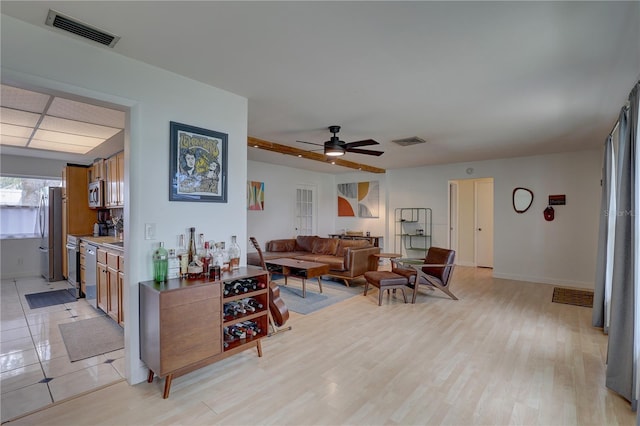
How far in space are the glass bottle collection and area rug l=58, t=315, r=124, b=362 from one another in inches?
49.3

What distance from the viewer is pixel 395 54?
2.33 metres

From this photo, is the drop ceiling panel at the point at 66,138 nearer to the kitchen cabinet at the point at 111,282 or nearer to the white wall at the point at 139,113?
the kitchen cabinet at the point at 111,282

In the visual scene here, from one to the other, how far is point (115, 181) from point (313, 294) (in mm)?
3392

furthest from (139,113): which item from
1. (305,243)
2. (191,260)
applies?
(305,243)

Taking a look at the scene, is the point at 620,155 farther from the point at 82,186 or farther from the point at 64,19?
the point at 82,186

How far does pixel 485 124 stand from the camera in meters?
4.07

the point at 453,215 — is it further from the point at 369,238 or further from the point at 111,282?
the point at 111,282

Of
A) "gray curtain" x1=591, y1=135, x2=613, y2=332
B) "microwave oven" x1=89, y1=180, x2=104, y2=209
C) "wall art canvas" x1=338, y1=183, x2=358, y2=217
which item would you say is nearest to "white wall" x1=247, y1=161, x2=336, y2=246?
"wall art canvas" x1=338, y1=183, x2=358, y2=217

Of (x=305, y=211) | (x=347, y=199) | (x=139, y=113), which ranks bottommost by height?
(x=305, y=211)

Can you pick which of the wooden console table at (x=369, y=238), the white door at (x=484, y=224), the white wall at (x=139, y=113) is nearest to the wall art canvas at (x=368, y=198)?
the wooden console table at (x=369, y=238)

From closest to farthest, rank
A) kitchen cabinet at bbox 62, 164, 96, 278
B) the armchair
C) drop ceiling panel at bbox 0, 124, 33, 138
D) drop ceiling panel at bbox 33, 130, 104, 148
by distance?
drop ceiling panel at bbox 0, 124, 33, 138 < drop ceiling panel at bbox 33, 130, 104, 148 < the armchair < kitchen cabinet at bbox 62, 164, 96, 278

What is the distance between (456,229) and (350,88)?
19.8ft

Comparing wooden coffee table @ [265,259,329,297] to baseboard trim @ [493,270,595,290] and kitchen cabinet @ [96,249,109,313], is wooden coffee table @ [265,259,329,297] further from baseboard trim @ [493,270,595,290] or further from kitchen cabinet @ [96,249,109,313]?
baseboard trim @ [493,270,595,290]

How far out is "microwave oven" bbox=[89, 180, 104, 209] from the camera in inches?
191
